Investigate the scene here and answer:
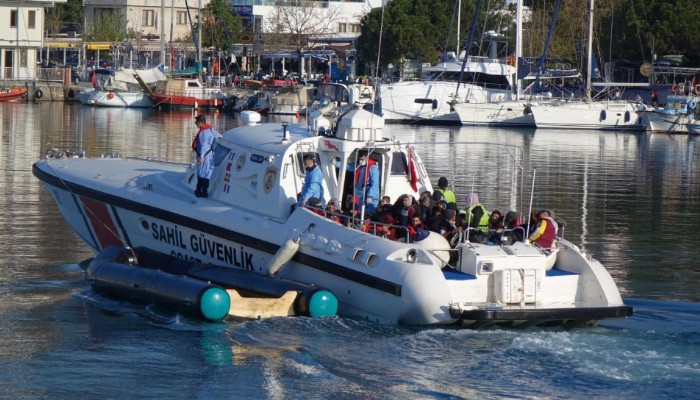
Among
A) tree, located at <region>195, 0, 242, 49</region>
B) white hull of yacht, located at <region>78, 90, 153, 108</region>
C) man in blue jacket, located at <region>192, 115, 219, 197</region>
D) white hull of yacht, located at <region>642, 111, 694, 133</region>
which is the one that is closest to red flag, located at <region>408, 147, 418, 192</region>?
man in blue jacket, located at <region>192, 115, 219, 197</region>

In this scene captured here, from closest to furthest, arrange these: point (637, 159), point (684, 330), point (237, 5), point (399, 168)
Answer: point (684, 330)
point (399, 168)
point (637, 159)
point (237, 5)

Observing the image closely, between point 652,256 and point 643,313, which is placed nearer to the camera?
point 643,313

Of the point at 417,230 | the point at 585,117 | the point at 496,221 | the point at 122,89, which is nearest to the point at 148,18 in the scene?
the point at 122,89

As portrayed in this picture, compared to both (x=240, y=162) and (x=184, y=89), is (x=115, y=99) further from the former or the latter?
(x=240, y=162)

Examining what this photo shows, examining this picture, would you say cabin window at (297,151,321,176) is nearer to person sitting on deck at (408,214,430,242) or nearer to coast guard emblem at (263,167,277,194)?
coast guard emblem at (263,167,277,194)

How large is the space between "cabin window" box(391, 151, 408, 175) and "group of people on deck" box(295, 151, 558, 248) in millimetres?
336

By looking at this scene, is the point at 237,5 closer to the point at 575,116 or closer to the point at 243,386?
the point at 575,116

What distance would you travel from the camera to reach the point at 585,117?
58875 millimetres

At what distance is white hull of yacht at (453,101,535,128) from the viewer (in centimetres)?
5856

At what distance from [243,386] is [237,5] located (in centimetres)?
9134

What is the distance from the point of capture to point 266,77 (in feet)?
276

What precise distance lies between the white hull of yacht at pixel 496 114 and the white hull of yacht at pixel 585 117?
588mm

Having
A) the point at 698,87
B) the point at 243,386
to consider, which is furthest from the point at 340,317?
the point at 698,87

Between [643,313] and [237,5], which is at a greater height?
[237,5]
